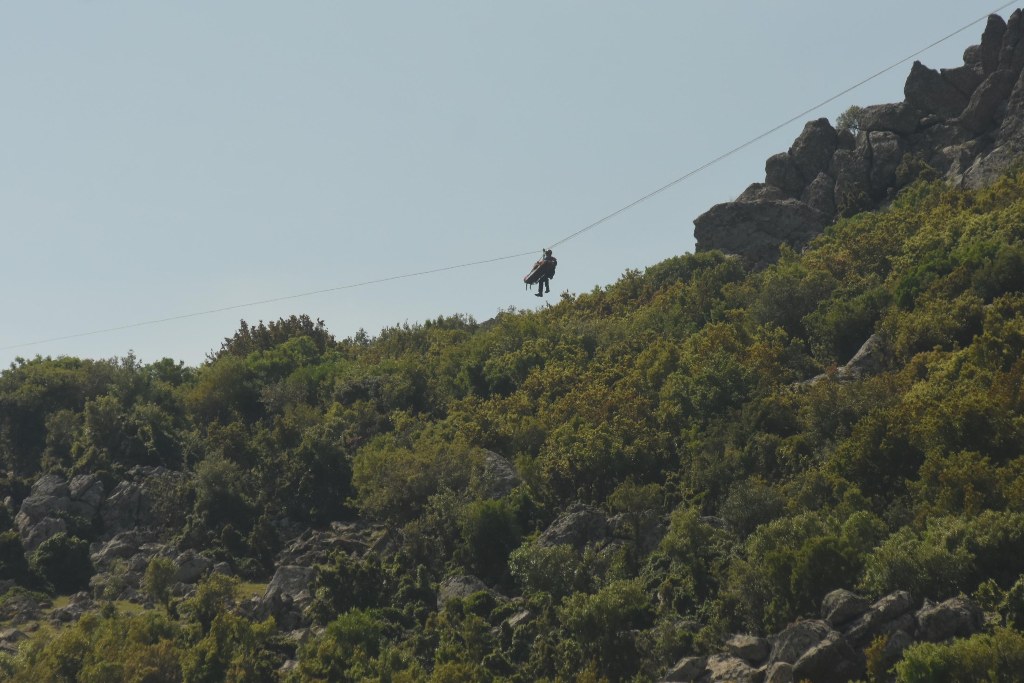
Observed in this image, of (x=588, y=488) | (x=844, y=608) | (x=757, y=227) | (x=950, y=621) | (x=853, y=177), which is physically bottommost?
(x=950, y=621)

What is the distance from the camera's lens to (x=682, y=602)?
4972 centimetres

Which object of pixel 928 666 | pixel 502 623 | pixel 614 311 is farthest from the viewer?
pixel 614 311

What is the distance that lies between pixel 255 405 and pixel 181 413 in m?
4.62

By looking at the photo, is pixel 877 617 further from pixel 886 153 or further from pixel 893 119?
pixel 893 119

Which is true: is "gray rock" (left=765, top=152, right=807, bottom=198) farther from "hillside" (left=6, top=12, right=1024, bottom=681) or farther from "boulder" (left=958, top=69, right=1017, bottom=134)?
"boulder" (left=958, top=69, right=1017, bottom=134)

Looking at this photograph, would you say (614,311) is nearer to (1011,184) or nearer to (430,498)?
(1011,184)

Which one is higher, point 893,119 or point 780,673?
point 893,119

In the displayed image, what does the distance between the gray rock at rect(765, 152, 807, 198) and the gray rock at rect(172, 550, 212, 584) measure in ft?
183

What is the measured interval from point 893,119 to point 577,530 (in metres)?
56.5

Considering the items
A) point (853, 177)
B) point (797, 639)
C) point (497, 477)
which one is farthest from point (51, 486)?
point (853, 177)

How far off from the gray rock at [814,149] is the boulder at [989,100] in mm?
10972

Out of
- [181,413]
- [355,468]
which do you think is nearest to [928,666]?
[355,468]

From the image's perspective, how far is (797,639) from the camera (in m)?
41.0

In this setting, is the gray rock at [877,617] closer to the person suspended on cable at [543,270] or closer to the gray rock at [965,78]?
the person suspended on cable at [543,270]
